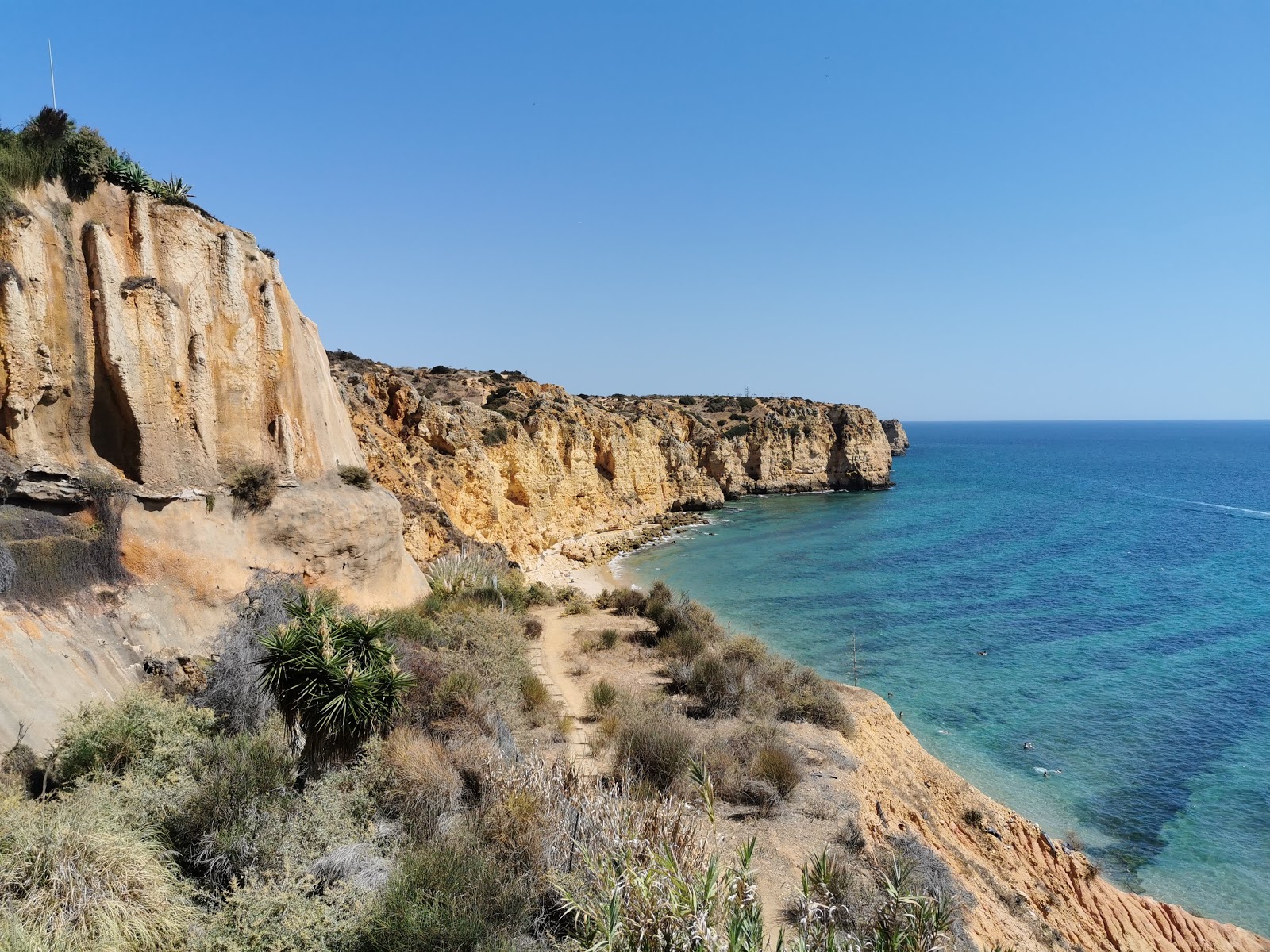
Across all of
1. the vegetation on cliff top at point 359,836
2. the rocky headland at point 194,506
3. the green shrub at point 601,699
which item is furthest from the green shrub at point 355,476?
the green shrub at point 601,699

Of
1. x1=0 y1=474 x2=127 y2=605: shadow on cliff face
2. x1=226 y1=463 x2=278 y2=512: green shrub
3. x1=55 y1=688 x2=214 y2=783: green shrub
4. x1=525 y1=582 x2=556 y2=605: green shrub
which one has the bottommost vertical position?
x1=525 y1=582 x2=556 y2=605: green shrub

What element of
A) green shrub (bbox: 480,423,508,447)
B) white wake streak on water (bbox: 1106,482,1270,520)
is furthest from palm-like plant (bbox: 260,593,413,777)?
white wake streak on water (bbox: 1106,482,1270,520)

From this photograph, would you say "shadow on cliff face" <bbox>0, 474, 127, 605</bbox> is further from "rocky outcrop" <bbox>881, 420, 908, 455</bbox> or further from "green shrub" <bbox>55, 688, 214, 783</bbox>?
"rocky outcrop" <bbox>881, 420, 908, 455</bbox>

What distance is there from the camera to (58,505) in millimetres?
9195

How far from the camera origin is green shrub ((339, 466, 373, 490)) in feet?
45.6

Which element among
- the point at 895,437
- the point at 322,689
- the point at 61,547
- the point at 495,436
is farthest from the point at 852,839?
the point at 895,437

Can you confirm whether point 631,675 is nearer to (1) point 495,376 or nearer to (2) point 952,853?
(2) point 952,853

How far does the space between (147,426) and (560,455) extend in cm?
2662

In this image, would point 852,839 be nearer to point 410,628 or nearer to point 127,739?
point 410,628

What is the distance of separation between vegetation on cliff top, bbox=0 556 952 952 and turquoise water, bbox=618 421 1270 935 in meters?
7.78

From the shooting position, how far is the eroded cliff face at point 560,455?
23.9m

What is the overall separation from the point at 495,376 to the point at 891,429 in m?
90.1

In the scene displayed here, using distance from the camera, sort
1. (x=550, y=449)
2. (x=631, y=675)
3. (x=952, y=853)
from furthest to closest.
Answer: (x=550, y=449), (x=631, y=675), (x=952, y=853)

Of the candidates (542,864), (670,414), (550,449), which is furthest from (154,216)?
(670,414)
